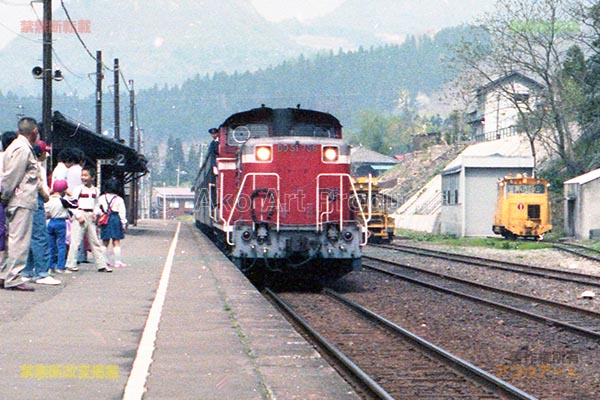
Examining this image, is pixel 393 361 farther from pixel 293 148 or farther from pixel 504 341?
pixel 293 148

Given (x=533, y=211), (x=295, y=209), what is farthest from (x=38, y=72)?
(x=533, y=211)

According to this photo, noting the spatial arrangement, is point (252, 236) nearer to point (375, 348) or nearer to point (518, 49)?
point (375, 348)

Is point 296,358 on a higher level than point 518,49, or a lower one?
lower

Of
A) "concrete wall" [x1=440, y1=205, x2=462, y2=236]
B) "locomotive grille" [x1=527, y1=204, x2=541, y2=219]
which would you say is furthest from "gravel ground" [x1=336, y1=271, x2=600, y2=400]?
"concrete wall" [x1=440, y1=205, x2=462, y2=236]

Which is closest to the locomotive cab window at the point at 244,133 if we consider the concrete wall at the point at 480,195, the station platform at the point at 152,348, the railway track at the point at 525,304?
the railway track at the point at 525,304

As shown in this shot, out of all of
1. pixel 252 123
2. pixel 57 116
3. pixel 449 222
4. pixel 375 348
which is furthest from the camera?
pixel 449 222

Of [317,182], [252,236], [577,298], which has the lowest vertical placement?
[577,298]

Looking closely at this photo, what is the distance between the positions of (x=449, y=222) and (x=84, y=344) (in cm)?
4070

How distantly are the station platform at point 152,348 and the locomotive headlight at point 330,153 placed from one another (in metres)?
4.06

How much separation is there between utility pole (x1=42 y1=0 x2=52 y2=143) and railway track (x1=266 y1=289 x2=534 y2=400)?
534 inches

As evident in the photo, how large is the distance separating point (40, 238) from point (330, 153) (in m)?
5.87

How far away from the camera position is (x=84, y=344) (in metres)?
6.66

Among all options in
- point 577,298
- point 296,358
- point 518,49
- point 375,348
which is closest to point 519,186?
point 518,49

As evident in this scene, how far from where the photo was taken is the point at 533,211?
3812 cm
